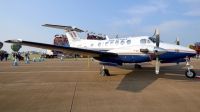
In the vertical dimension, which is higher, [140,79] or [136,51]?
[136,51]

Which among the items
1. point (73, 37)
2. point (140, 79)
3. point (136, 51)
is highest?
point (73, 37)

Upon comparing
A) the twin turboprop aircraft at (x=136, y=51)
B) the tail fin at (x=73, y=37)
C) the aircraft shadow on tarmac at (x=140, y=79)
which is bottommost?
the aircraft shadow on tarmac at (x=140, y=79)

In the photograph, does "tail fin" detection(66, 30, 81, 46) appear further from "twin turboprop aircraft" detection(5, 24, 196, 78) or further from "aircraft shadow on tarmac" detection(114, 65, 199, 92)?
"aircraft shadow on tarmac" detection(114, 65, 199, 92)

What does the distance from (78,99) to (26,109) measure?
1587 millimetres

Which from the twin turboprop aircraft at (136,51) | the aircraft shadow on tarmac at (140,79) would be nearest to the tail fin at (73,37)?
the twin turboprop aircraft at (136,51)

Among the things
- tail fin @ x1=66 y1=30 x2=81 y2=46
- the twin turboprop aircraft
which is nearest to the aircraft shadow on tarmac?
the twin turboprop aircraft

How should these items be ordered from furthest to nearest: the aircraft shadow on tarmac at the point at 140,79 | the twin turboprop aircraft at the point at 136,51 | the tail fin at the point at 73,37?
the tail fin at the point at 73,37
the twin turboprop aircraft at the point at 136,51
the aircraft shadow on tarmac at the point at 140,79

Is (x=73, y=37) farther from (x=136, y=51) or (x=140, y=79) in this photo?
(x=140, y=79)

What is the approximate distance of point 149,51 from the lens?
819cm

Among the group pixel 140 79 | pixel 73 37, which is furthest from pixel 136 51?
pixel 73 37

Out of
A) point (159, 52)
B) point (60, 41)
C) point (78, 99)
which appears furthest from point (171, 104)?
point (60, 41)

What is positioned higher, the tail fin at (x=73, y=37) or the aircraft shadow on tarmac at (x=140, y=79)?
the tail fin at (x=73, y=37)

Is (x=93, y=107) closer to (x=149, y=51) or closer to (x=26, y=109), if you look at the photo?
(x=26, y=109)

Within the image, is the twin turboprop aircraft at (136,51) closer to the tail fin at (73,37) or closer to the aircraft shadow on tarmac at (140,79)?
the aircraft shadow on tarmac at (140,79)
